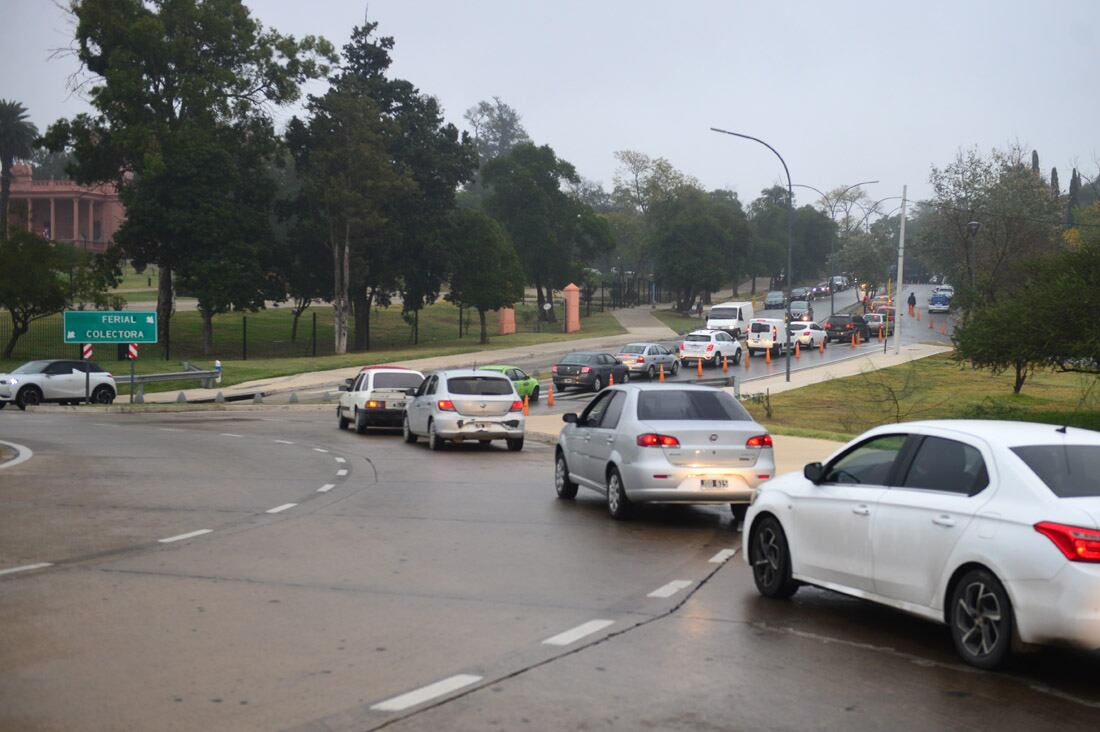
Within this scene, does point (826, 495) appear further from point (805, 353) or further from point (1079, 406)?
point (805, 353)

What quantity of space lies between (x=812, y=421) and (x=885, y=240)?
85078 millimetres

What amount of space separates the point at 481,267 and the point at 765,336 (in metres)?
18.2

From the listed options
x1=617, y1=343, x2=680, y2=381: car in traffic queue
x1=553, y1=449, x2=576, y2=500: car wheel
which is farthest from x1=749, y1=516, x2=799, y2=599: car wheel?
x1=617, y1=343, x2=680, y2=381: car in traffic queue

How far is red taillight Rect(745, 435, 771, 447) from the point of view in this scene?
1503 centimetres

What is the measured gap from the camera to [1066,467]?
8.15 metres

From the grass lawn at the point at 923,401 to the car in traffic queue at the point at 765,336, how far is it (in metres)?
10.2

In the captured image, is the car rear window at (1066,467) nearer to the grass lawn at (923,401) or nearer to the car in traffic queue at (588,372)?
the grass lawn at (923,401)

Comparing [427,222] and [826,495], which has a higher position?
[427,222]

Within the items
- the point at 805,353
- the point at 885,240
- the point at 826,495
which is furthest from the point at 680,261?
the point at 826,495

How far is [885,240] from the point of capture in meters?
117

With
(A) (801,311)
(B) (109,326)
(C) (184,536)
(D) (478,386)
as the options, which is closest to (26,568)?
(C) (184,536)

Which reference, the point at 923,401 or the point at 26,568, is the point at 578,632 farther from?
the point at 923,401

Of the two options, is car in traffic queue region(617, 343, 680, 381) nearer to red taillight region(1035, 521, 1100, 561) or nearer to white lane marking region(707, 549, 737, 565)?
white lane marking region(707, 549, 737, 565)

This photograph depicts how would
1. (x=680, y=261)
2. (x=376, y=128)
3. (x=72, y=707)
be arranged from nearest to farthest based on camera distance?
1. (x=72, y=707)
2. (x=376, y=128)
3. (x=680, y=261)
